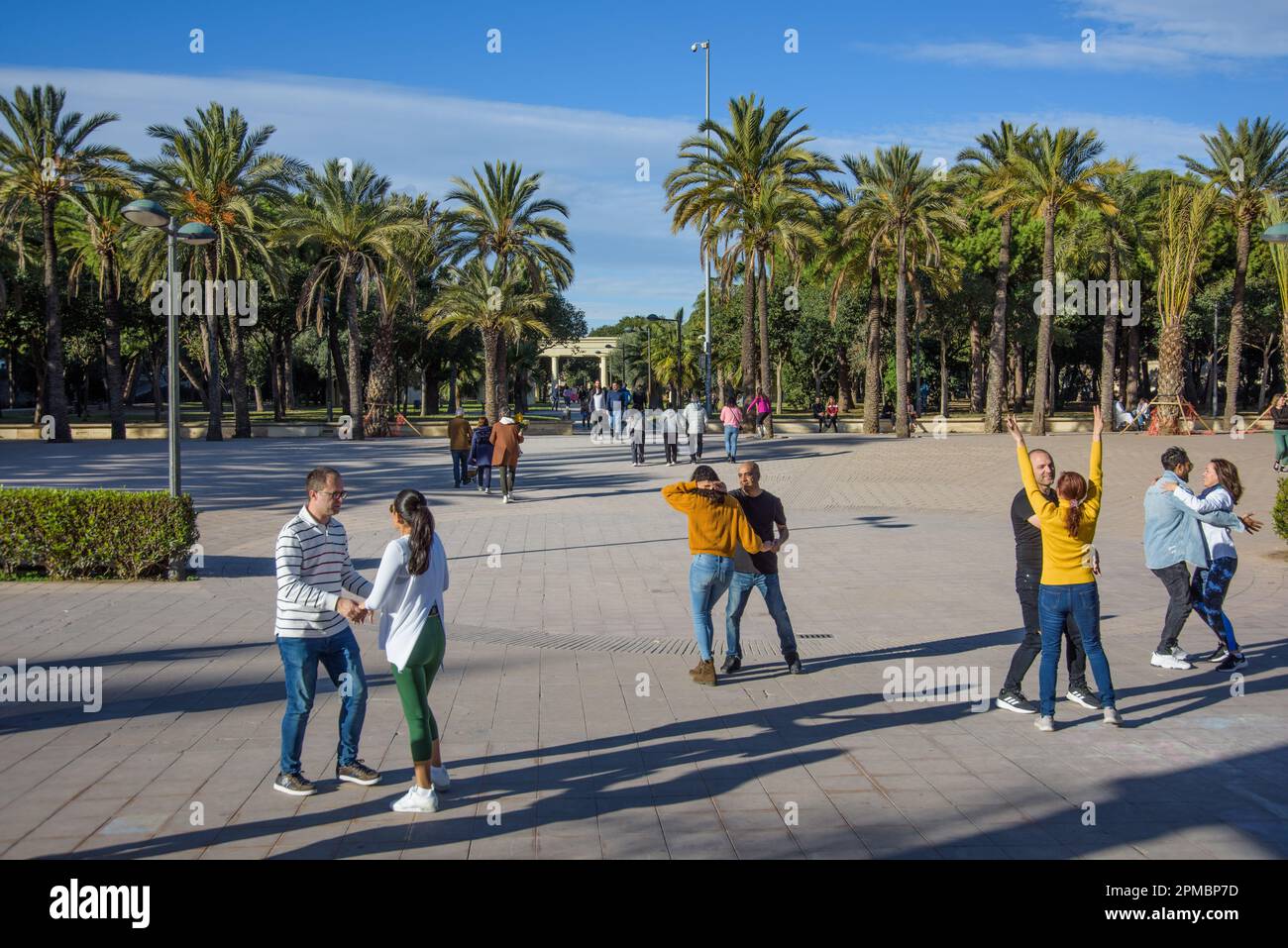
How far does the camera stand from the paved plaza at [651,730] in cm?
486

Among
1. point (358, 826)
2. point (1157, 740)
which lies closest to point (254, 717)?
point (358, 826)

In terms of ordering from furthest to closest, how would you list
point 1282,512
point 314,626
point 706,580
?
point 1282,512 → point 706,580 → point 314,626

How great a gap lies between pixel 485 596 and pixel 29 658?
4.27 m

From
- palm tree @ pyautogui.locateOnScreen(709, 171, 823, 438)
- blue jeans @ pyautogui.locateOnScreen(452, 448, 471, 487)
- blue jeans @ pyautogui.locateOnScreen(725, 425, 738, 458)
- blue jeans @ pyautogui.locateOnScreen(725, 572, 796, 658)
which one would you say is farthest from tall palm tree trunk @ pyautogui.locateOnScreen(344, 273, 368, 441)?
blue jeans @ pyautogui.locateOnScreen(725, 572, 796, 658)

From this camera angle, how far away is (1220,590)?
7980mm

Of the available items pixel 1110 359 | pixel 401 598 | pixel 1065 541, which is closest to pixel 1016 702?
pixel 1065 541

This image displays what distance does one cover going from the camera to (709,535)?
7.45 m

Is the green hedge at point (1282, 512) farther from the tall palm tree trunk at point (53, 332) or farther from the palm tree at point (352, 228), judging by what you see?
the tall palm tree trunk at point (53, 332)

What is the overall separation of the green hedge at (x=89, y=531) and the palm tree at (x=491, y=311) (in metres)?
24.8

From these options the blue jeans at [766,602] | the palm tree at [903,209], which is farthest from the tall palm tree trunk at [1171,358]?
the blue jeans at [766,602]

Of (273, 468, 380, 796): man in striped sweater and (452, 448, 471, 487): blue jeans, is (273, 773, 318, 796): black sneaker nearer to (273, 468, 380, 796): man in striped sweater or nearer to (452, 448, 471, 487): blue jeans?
(273, 468, 380, 796): man in striped sweater

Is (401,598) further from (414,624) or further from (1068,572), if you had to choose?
(1068,572)

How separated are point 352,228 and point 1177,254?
27.0 meters

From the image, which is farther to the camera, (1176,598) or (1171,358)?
(1171,358)
